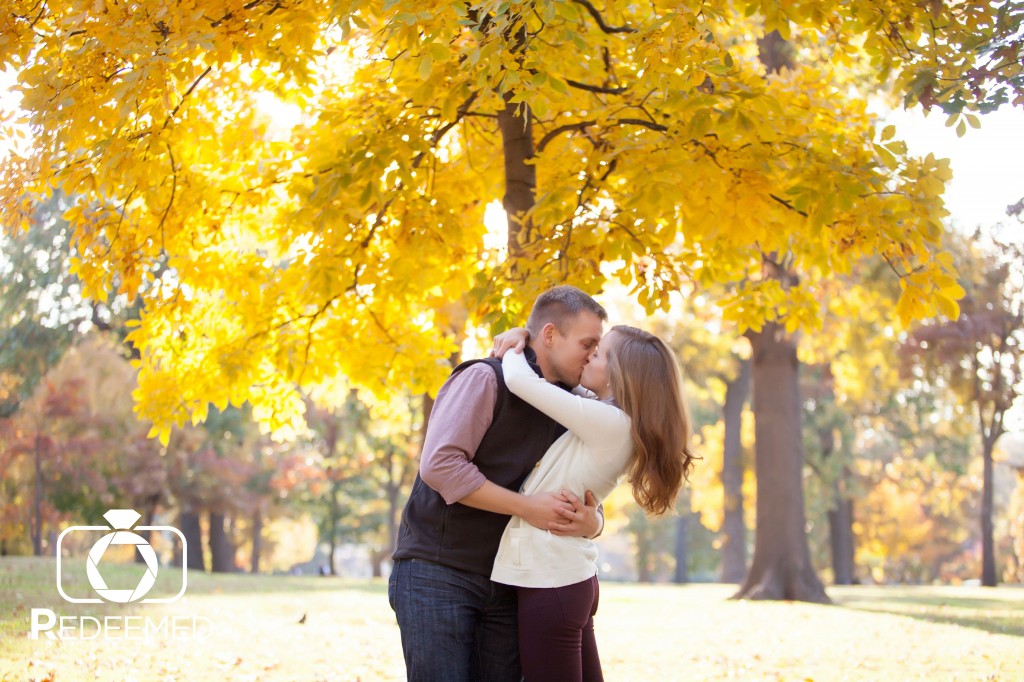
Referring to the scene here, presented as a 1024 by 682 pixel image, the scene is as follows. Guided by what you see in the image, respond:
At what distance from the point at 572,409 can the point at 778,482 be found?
13.4 meters

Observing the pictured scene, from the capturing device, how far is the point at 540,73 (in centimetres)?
442

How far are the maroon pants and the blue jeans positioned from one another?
0.14 metres

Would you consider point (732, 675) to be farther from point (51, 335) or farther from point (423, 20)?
point (51, 335)

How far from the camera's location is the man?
3145mm

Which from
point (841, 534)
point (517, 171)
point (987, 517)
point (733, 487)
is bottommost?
point (841, 534)

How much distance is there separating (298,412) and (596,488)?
485 cm

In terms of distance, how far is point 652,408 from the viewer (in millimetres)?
3334

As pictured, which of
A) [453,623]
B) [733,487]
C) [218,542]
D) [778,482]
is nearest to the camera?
[453,623]

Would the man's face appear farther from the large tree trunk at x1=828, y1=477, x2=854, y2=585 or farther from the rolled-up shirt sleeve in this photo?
the large tree trunk at x1=828, y1=477, x2=854, y2=585

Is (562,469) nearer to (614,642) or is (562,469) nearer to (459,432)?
(459,432)

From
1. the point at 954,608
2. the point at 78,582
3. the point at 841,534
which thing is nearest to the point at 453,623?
the point at 78,582

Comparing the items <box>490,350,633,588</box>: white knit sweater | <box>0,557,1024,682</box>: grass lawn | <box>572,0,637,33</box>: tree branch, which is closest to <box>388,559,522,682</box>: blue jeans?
<box>490,350,633,588</box>: white knit sweater

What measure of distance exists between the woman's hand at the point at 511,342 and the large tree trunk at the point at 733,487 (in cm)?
2407

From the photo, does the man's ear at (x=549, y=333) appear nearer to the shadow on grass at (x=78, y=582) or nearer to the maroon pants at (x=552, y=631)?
the maroon pants at (x=552, y=631)
